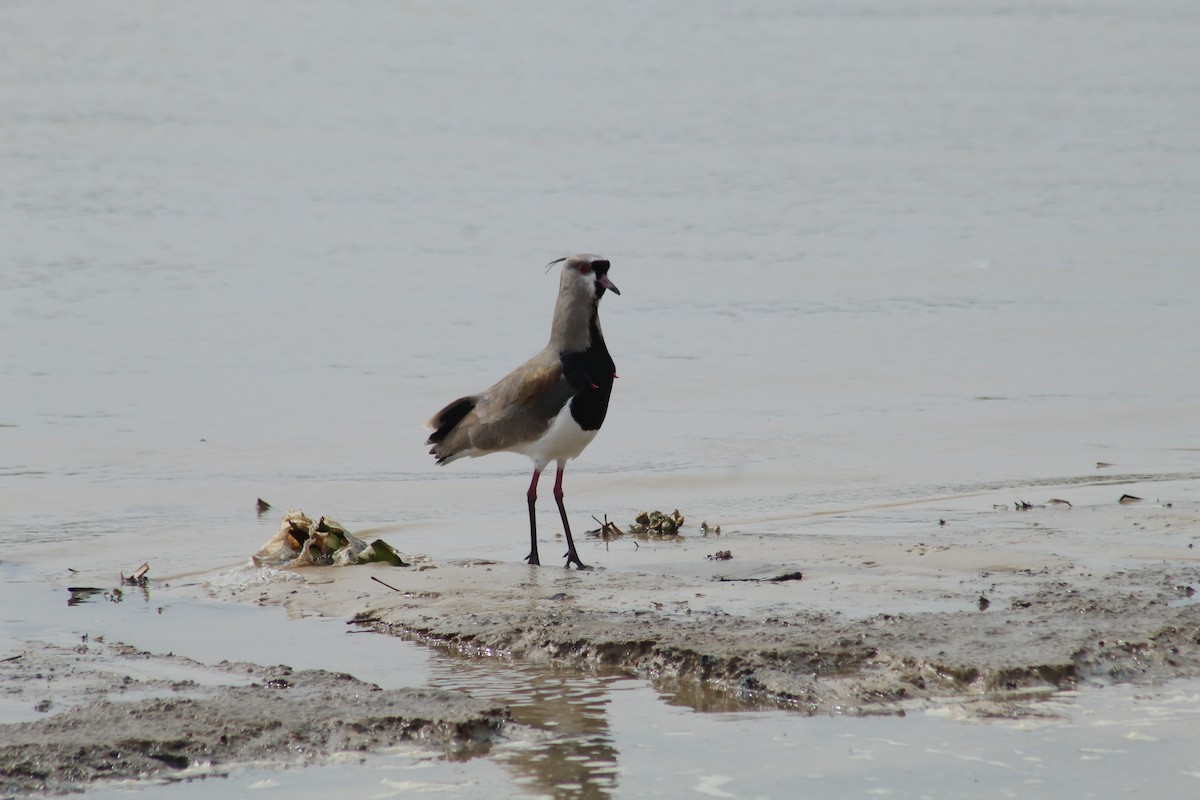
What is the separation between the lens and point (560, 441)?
8008 millimetres

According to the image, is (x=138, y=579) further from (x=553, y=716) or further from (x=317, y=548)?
(x=553, y=716)

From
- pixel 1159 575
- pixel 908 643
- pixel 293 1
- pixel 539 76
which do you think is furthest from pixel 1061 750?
Result: pixel 293 1

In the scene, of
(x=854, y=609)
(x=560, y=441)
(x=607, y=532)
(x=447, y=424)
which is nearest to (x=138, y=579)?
(x=447, y=424)

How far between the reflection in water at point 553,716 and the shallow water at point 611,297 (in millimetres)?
100

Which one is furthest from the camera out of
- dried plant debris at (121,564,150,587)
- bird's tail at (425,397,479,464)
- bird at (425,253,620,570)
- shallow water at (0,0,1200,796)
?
shallow water at (0,0,1200,796)

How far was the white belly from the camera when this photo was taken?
7.93 metres

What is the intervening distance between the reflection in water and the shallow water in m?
0.10

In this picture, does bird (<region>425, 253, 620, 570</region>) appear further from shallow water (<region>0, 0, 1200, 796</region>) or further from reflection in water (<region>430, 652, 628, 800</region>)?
reflection in water (<region>430, 652, 628, 800</region>)

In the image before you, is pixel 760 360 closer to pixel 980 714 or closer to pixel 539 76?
pixel 980 714

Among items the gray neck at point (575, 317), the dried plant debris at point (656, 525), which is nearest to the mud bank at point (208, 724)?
the gray neck at point (575, 317)

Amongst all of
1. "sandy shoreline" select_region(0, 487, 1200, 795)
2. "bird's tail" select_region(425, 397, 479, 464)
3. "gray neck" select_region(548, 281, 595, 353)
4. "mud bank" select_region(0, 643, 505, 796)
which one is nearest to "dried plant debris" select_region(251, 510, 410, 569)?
"sandy shoreline" select_region(0, 487, 1200, 795)

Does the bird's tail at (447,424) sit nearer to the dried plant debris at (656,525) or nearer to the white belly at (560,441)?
the white belly at (560,441)

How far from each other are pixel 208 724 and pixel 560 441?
331 centimetres

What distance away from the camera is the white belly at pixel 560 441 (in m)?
7.93
